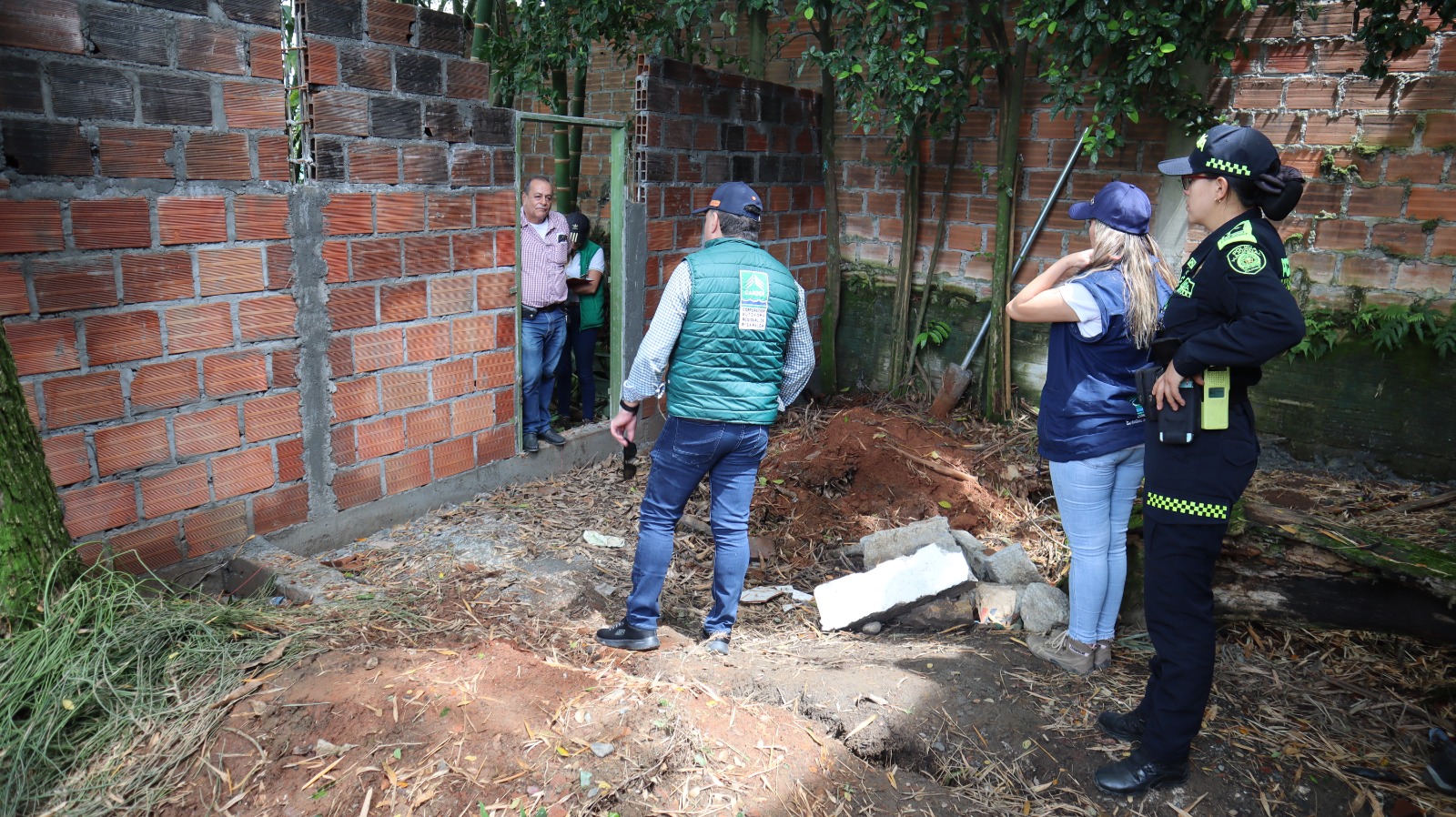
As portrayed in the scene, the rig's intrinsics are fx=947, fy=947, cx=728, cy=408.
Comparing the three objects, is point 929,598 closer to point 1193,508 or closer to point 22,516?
point 1193,508

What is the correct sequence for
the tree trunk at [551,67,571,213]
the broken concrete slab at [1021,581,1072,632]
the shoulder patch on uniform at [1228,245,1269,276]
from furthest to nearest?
the tree trunk at [551,67,571,213] → the broken concrete slab at [1021,581,1072,632] → the shoulder patch on uniform at [1228,245,1269,276]

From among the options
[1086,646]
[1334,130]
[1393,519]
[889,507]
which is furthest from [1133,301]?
[1334,130]

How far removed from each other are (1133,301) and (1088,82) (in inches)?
148

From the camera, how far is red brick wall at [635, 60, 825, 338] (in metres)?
6.27

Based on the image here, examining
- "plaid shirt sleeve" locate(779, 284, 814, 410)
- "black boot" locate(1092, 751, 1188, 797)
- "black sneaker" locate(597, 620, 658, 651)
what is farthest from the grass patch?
"black boot" locate(1092, 751, 1188, 797)

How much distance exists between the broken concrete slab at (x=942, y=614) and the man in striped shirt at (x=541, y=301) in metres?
2.74

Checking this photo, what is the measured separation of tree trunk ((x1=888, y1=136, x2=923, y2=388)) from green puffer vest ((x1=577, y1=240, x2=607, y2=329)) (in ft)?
7.78

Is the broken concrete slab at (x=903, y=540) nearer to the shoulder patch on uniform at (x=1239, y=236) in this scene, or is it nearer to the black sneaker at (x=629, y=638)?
the black sneaker at (x=629, y=638)

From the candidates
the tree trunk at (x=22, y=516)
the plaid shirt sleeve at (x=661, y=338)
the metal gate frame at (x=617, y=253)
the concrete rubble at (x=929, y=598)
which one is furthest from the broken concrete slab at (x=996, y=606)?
the tree trunk at (x=22, y=516)

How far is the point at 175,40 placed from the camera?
3826 mm

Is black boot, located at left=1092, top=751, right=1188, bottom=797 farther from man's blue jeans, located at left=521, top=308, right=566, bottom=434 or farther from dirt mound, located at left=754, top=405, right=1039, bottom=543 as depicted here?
man's blue jeans, located at left=521, top=308, right=566, bottom=434

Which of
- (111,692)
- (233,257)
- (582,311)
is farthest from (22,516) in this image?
(582,311)

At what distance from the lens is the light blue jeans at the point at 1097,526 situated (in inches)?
143

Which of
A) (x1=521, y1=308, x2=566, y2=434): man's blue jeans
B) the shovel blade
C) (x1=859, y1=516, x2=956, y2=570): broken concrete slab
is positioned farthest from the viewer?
the shovel blade
